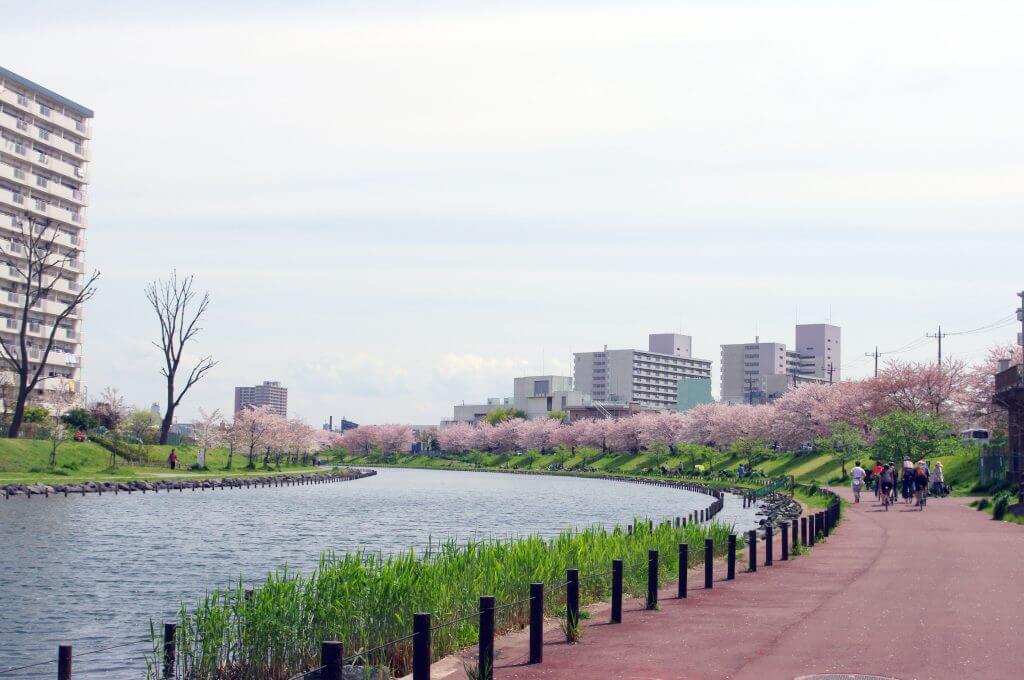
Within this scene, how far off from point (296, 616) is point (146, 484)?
58.3 meters

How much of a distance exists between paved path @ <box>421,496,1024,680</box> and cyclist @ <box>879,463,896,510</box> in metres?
20.0

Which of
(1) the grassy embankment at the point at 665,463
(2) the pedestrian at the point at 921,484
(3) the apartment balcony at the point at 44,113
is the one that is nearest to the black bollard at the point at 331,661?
(2) the pedestrian at the point at 921,484

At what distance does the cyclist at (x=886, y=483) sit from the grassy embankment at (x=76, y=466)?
45.4m

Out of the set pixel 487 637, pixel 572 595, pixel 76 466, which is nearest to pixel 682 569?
pixel 572 595

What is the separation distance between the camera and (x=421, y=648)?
34.8ft

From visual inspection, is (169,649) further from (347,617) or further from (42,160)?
(42,160)

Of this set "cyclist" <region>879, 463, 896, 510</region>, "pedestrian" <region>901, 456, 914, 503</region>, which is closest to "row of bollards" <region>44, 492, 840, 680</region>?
"cyclist" <region>879, 463, 896, 510</region>

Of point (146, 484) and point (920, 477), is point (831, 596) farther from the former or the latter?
point (146, 484)

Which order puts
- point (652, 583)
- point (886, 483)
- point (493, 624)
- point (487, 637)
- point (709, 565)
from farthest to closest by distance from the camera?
point (886, 483) < point (709, 565) < point (652, 583) < point (493, 624) < point (487, 637)

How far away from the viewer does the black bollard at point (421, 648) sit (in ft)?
34.6

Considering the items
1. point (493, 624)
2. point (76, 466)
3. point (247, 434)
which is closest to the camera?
point (493, 624)

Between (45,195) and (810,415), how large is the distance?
81.4 m

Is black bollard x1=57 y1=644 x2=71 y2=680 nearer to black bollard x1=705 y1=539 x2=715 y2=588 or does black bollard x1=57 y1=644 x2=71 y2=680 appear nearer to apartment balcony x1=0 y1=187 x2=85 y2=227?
black bollard x1=705 y1=539 x2=715 y2=588

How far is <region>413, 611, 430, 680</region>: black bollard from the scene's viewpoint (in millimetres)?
10539
